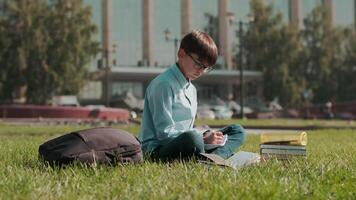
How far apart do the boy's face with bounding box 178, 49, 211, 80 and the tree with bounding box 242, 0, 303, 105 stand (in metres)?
52.3

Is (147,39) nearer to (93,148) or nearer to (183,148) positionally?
(183,148)

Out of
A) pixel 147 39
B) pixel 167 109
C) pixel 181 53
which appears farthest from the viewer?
pixel 147 39

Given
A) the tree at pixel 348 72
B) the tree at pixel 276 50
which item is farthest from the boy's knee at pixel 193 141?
the tree at pixel 348 72

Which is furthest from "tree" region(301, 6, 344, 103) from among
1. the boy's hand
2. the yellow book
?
the boy's hand

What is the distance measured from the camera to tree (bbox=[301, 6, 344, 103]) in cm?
6044

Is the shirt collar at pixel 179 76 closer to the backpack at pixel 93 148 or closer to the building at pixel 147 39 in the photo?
the backpack at pixel 93 148

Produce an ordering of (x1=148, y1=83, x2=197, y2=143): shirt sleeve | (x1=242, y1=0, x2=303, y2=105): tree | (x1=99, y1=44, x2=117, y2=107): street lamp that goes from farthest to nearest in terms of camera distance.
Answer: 1. (x1=99, y1=44, x2=117, y2=107): street lamp
2. (x1=242, y1=0, x2=303, y2=105): tree
3. (x1=148, y1=83, x2=197, y2=143): shirt sleeve

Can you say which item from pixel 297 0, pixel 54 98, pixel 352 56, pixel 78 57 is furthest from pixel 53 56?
pixel 297 0

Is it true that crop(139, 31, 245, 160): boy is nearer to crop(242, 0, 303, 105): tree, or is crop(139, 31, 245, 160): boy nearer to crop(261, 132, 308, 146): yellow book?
crop(261, 132, 308, 146): yellow book

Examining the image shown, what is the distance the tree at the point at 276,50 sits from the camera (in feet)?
190

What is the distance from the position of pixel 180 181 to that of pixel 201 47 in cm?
153

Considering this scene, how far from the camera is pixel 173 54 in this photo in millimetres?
66625

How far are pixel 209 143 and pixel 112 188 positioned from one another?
1.86m

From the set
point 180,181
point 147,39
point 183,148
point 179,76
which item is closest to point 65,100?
point 147,39
